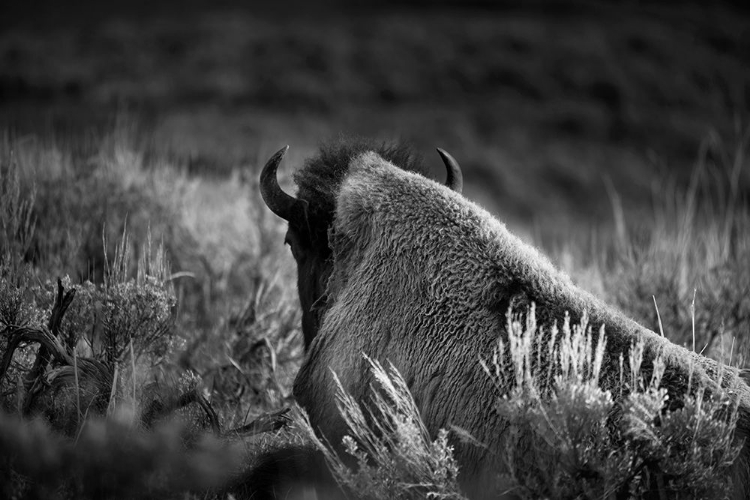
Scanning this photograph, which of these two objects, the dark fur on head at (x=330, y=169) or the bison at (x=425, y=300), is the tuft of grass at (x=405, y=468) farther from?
the dark fur on head at (x=330, y=169)

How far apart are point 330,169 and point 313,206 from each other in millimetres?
224

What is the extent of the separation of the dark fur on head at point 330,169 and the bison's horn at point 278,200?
0.19ft

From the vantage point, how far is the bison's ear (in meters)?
3.74

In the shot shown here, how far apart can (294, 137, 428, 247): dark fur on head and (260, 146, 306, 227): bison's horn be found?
0.06 metres

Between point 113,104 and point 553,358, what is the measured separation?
2406 centimetres

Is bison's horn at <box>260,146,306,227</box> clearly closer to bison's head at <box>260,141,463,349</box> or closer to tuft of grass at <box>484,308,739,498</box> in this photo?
bison's head at <box>260,141,463,349</box>

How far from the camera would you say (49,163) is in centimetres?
675

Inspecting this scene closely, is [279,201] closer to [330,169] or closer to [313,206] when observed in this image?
[313,206]

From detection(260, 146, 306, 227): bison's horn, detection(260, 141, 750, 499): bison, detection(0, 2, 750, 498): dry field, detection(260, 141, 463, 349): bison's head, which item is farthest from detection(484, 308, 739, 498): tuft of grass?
detection(260, 146, 306, 227): bison's horn

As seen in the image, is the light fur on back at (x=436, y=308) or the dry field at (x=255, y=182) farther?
the dry field at (x=255, y=182)

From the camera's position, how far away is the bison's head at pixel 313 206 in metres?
3.75

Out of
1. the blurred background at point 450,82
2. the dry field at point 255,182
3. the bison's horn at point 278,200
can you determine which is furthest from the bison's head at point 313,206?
Result: the blurred background at point 450,82

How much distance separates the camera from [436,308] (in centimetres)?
312

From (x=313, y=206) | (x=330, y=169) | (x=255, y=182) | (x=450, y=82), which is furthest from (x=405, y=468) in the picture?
(x=450, y=82)
